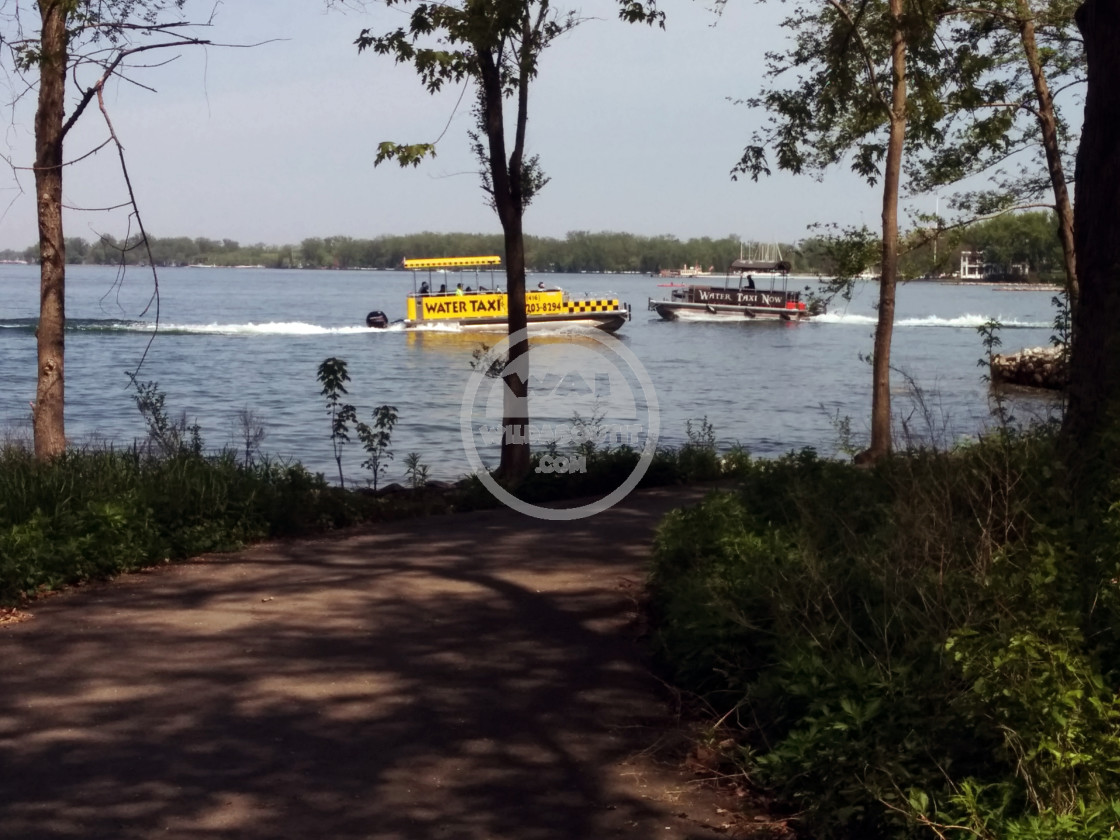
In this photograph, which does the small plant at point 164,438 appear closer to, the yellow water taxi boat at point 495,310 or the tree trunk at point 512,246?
the tree trunk at point 512,246

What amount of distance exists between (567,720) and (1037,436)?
135 inches

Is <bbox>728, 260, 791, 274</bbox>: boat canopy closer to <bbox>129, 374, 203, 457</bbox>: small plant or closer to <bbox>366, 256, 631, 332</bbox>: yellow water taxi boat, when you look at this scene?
<bbox>366, 256, 631, 332</bbox>: yellow water taxi boat

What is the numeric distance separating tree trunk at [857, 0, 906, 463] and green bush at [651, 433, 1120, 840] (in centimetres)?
959

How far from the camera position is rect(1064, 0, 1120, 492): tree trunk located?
266 inches

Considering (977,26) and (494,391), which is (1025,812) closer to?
(977,26)

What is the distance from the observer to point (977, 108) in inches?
701

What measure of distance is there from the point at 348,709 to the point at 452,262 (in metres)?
49.9

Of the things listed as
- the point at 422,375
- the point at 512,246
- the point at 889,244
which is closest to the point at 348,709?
the point at 512,246

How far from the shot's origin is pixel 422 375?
4397cm

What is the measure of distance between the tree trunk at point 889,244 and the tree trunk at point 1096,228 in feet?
29.8

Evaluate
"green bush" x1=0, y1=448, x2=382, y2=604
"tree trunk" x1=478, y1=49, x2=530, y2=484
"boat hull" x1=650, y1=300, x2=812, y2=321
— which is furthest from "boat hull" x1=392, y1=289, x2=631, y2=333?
"green bush" x1=0, y1=448, x2=382, y2=604

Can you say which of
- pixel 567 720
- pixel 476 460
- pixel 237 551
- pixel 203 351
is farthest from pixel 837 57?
pixel 203 351

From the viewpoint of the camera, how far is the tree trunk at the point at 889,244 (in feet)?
53.6

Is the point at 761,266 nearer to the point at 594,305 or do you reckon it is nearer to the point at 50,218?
the point at 594,305
